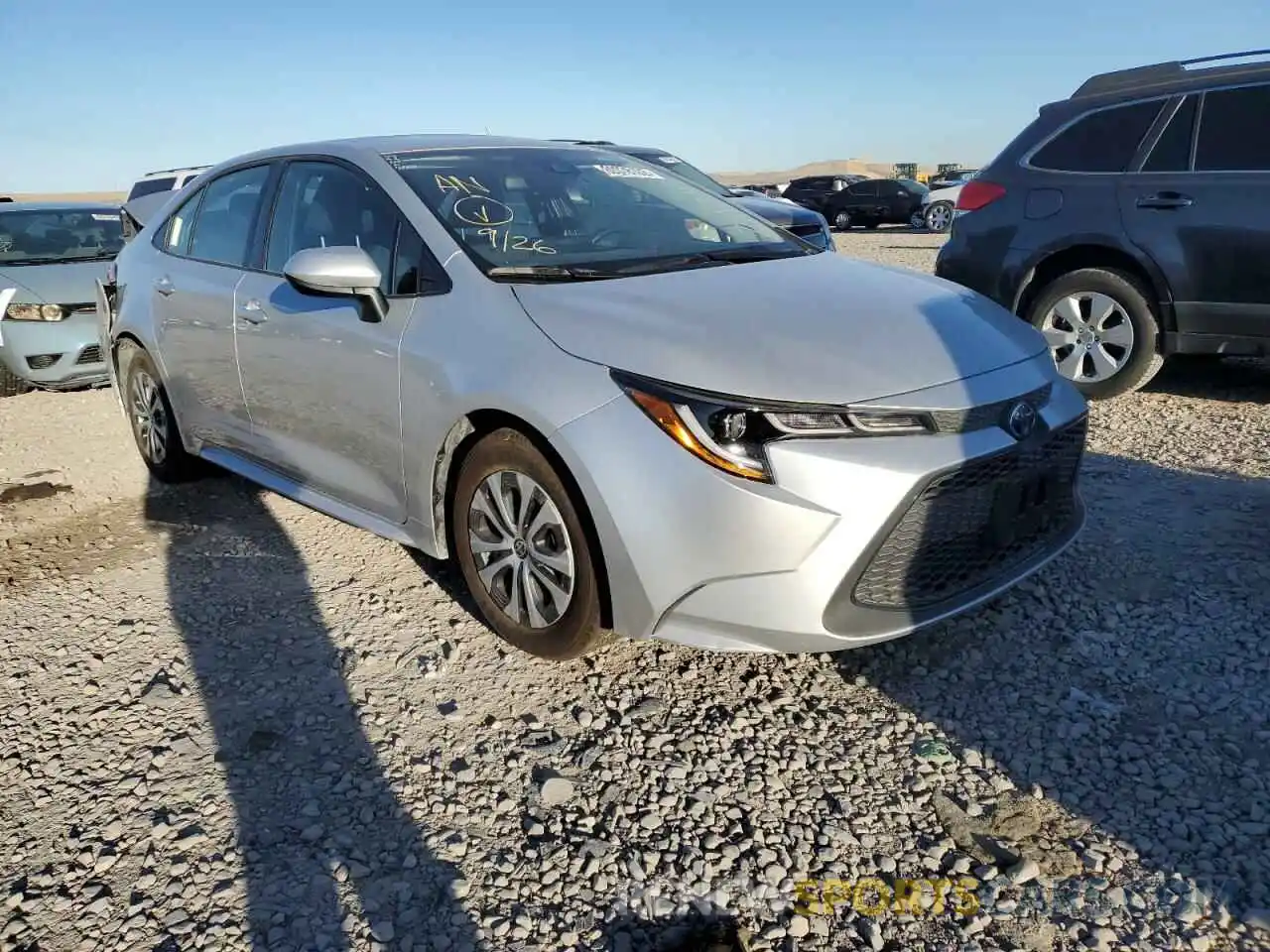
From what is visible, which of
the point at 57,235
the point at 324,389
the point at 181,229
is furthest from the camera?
the point at 57,235

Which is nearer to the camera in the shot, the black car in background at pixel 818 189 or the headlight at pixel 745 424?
the headlight at pixel 745 424

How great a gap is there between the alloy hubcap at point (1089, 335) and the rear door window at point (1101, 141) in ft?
2.57

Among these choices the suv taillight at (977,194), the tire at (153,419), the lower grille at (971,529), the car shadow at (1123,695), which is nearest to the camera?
the car shadow at (1123,695)

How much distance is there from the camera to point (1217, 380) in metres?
6.14

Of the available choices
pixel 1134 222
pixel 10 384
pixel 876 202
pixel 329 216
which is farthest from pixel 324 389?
pixel 876 202

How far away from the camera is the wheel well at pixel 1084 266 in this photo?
5379mm

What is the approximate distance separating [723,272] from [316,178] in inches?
67.7

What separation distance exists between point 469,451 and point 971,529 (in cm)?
149

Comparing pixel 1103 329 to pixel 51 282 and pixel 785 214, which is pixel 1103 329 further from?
pixel 51 282

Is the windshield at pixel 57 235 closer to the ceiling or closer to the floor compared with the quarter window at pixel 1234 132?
closer to the floor

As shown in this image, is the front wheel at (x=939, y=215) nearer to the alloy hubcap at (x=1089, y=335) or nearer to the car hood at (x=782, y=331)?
the alloy hubcap at (x=1089, y=335)

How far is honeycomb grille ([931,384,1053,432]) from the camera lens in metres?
2.51

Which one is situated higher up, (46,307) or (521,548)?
(46,307)

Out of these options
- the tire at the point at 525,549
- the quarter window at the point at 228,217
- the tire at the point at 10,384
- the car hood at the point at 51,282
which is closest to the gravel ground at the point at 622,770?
the tire at the point at 525,549
